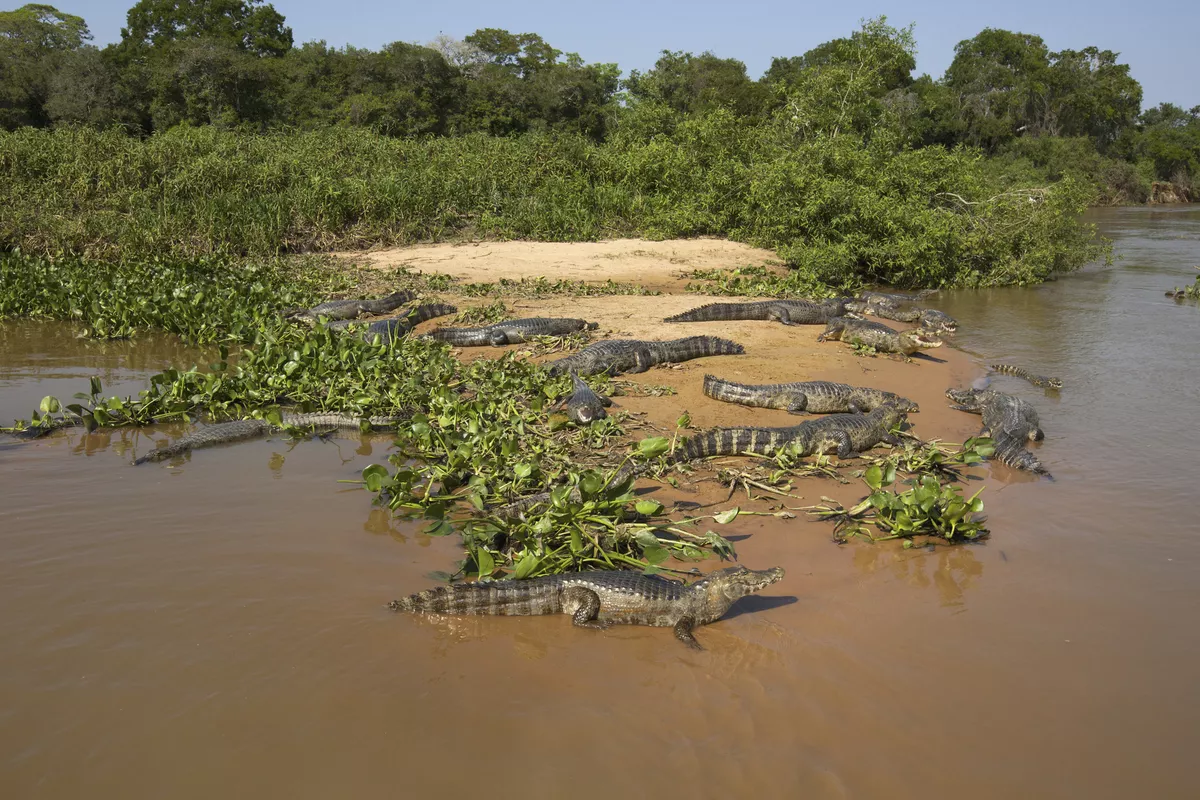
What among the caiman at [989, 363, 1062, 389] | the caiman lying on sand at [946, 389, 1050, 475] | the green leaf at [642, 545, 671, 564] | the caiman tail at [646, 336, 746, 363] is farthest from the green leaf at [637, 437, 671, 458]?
the caiman at [989, 363, 1062, 389]

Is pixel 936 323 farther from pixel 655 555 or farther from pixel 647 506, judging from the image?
pixel 655 555

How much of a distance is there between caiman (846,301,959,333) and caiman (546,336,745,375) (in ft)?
12.4

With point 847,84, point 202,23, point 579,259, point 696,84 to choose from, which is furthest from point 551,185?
point 202,23

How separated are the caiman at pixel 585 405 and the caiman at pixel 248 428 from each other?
1.31 meters

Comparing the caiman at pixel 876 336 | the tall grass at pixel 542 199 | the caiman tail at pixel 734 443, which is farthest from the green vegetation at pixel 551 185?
the caiman tail at pixel 734 443

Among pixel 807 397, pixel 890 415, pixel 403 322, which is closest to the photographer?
pixel 890 415

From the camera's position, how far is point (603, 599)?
4031 mm

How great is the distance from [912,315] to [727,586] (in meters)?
8.69

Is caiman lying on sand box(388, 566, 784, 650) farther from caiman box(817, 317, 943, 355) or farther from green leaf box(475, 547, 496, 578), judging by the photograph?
caiman box(817, 317, 943, 355)

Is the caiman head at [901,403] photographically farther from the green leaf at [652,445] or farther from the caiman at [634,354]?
the green leaf at [652,445]

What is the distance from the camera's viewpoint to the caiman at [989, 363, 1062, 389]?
8688 mm

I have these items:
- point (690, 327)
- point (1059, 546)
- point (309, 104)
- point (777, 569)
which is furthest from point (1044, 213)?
point (309, 104)

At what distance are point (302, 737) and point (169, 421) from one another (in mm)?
4420

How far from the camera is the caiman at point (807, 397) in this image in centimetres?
727
